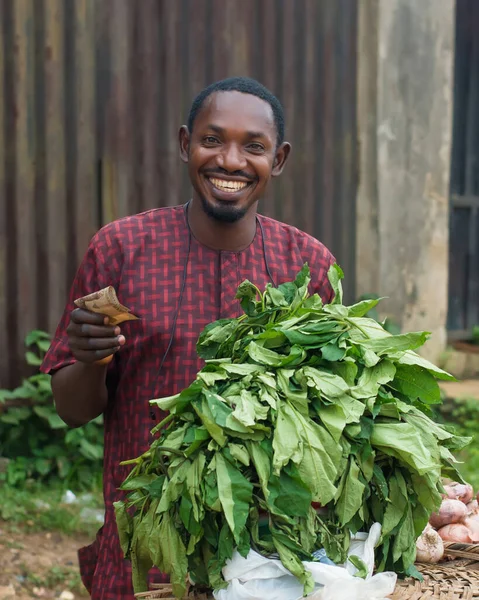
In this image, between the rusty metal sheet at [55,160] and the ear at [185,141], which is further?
the rusty metal sheet at [55,160]

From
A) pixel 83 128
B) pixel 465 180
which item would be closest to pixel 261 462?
pixel 83 128

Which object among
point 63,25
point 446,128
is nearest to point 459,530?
point 63,25

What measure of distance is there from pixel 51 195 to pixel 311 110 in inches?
86.7

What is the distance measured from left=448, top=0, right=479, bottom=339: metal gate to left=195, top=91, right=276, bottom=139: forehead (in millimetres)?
6178

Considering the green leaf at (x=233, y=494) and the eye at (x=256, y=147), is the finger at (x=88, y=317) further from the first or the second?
the eye at (x=256, y=147)

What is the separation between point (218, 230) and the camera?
8.50ft

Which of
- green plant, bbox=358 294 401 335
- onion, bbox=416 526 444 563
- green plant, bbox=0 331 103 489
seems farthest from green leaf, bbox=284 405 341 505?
green plant, bbox=358 294 401 335

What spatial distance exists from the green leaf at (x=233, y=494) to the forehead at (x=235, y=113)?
3.35 feet

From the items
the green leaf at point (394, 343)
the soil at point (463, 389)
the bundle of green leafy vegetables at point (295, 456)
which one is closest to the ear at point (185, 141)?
the bundle of green leafy vegetables at point (295, 456)

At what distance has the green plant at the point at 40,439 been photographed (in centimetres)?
500

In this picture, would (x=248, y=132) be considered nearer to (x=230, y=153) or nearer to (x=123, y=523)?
(x=230, y=153)

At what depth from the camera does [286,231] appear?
2777 millimetres

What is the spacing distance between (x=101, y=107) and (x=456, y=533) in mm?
3666

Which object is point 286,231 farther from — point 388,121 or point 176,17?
point 388,121
